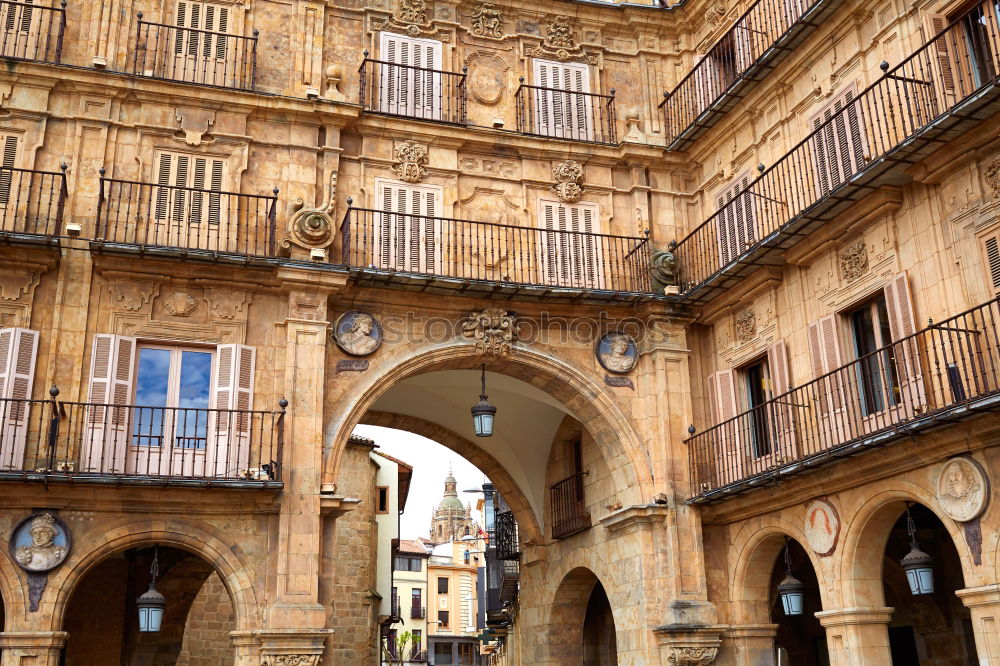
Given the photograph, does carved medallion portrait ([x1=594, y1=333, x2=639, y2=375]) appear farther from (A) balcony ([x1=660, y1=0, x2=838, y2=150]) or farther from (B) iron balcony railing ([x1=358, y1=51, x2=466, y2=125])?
(B) iron balcony railing ([x1=358, y1=51, x2=466, y2=125])

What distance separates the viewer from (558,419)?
20.1 meters

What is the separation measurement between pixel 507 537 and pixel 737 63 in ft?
38.8

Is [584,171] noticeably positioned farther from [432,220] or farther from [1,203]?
[1,203]

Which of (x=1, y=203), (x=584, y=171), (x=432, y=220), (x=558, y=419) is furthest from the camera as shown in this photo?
(x=558, y=419)

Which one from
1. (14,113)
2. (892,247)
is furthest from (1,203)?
(892,247)

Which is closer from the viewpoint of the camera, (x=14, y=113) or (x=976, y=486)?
(x=976, y=486)

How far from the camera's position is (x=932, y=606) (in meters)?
15.5

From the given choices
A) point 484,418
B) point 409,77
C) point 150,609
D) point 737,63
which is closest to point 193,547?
point 150,609

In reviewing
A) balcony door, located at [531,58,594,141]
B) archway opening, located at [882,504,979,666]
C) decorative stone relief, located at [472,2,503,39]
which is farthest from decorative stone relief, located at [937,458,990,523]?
decorative stone relief, located at [472,2,503,39]

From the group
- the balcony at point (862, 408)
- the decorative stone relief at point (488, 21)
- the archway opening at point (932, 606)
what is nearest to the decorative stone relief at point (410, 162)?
the decorative stone relief at point (488, 21)

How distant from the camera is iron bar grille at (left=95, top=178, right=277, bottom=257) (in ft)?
50.2

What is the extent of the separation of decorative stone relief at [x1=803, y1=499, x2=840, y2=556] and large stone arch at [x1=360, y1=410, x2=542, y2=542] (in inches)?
289

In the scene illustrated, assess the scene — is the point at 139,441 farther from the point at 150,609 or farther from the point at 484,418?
the point at 484,418

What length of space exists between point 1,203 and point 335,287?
Answer: 4990mm
